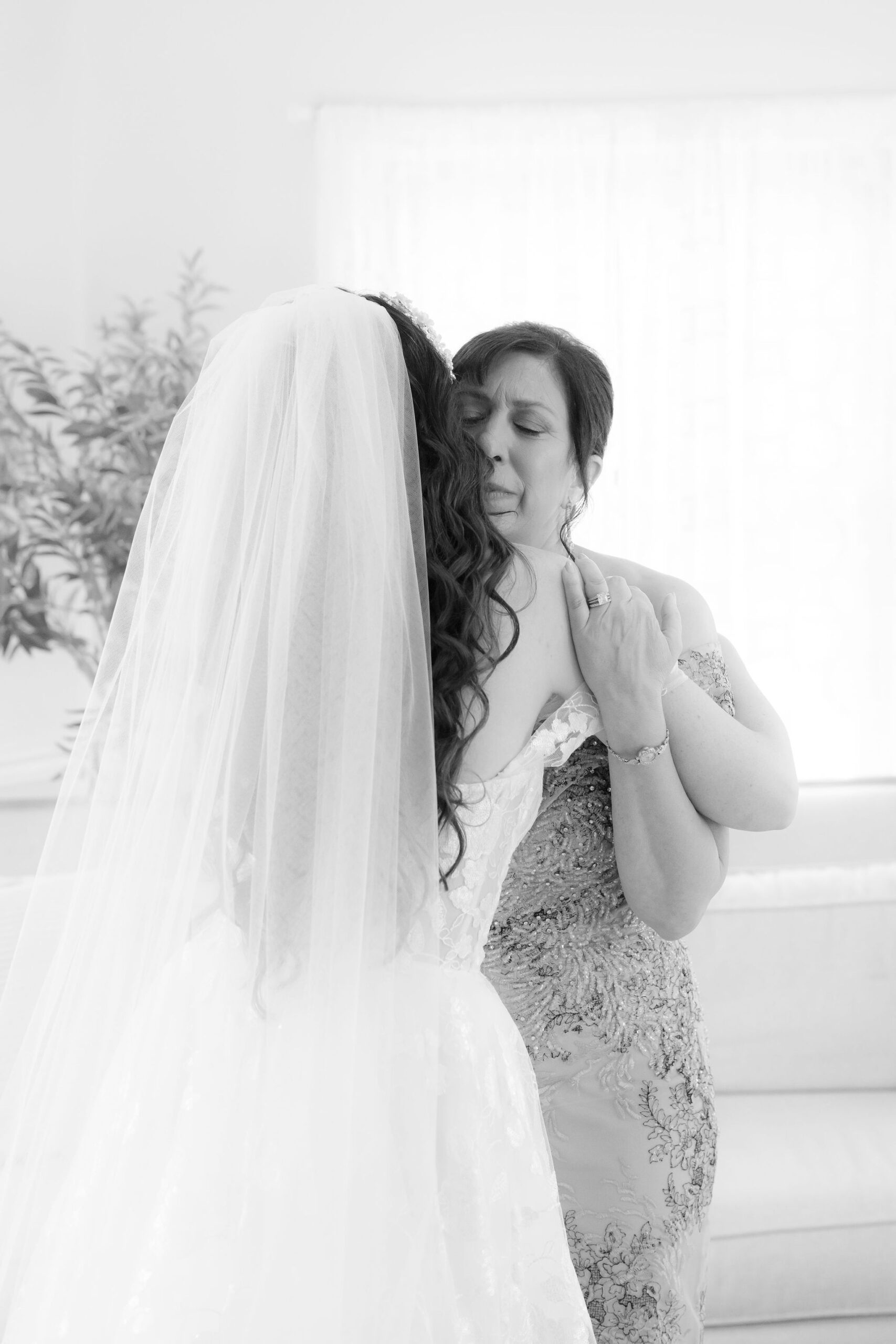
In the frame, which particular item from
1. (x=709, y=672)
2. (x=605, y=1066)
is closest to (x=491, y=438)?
(x=709, y=672)

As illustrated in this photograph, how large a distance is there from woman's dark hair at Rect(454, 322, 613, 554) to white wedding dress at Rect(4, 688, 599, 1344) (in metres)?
0.49

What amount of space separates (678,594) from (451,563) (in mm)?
523

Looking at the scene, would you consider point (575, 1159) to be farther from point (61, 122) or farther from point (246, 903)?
point (61, 122)

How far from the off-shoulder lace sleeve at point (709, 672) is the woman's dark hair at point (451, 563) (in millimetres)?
435

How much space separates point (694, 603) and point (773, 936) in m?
1.40

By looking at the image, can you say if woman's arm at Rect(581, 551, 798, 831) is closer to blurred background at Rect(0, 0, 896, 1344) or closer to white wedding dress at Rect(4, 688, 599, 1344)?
white wedding dress at Rect(4, 688, 599, 1344)

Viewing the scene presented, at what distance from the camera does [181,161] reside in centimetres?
364

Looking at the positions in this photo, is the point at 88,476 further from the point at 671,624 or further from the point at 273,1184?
the point at 273,1184

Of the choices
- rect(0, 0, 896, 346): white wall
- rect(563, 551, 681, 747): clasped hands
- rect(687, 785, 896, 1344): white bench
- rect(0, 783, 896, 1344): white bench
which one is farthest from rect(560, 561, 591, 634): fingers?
rect(0, 0, 896, 346): white wall

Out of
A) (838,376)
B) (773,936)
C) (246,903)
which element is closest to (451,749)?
(246,903)

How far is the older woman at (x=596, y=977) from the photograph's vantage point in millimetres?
1344

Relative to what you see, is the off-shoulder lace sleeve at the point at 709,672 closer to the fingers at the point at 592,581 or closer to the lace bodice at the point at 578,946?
the lace bodice at the point at 578,946

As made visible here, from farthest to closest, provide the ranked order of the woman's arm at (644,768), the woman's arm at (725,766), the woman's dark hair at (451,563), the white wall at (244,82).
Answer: the white wall at (244,82) → the woman's arm at (725,766) → the woman's arm at (644,768) → the woman's dark hair at (451,563)

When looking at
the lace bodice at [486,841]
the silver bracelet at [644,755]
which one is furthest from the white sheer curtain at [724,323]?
the lace bodice at [486,841]
